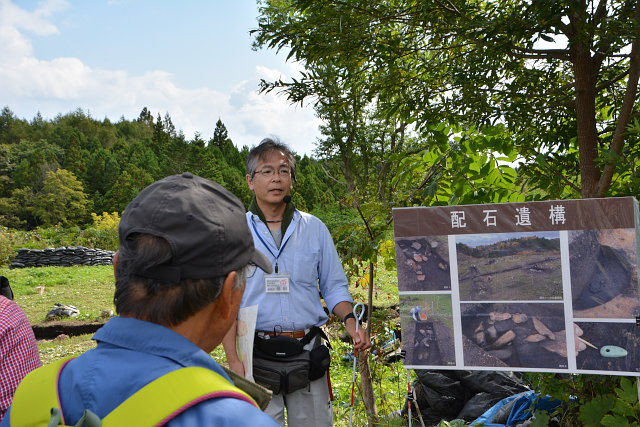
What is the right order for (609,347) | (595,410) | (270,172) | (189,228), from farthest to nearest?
(270,172), (595,410), (609,347), (189,228)

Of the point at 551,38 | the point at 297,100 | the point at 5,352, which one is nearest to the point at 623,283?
the point at 551,38

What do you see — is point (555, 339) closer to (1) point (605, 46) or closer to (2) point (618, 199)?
(2) point (618, 199)

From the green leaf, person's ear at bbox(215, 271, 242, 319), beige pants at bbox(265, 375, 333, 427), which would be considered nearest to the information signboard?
the green leaf

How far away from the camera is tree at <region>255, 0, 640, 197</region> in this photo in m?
2.71

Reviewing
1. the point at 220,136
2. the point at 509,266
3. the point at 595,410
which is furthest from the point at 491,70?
the point at 220,136

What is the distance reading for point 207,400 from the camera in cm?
69

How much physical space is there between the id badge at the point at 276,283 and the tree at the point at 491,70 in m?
1.34

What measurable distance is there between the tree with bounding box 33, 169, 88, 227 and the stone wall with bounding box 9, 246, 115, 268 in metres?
23.2

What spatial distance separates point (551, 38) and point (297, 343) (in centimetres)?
206

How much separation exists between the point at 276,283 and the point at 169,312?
1.72m

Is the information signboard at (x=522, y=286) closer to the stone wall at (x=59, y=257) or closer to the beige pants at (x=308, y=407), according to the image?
the beige pants at (x=308, y=407)

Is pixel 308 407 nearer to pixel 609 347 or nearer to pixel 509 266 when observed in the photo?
pixel 509 266

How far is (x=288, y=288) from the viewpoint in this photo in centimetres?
252

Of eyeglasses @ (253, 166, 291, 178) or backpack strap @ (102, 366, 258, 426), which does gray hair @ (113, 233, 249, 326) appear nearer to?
backpack strap @ (102, 366, 258, 426)
